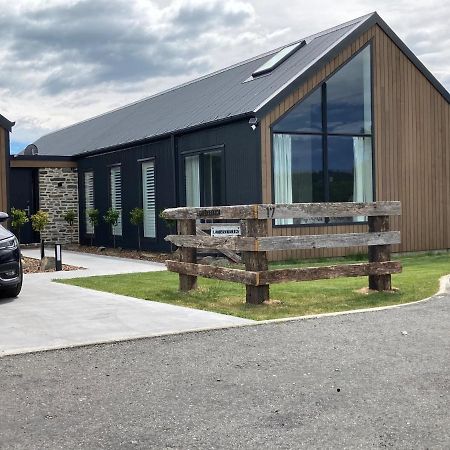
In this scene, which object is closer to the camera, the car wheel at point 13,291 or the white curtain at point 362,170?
the car wheel at point 13,291

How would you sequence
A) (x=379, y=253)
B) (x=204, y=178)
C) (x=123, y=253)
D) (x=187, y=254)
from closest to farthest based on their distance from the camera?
(x=379, y=253) → (x=187, y=254) → (x=204, y=178) → (x=123, y=253)

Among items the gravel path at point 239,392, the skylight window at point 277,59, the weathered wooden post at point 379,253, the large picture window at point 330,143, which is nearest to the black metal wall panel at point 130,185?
the skylight window at point 277,59

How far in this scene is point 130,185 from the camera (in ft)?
68.6

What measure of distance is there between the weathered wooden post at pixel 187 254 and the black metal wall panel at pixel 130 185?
26.5 feet

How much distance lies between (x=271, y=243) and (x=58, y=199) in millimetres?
16709

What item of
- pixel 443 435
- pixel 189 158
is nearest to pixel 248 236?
pixel 443 435

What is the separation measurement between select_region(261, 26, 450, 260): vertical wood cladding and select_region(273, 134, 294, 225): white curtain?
103 centimetres

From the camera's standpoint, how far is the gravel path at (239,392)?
4.04m

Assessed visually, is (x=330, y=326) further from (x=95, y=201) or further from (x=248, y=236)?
(x=95, y=201)

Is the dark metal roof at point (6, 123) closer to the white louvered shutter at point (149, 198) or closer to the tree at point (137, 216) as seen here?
the white louvered shutter at point (149, 198)

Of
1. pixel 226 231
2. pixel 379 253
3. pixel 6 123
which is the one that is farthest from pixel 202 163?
pixel 379 253

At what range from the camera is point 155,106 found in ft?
79.7

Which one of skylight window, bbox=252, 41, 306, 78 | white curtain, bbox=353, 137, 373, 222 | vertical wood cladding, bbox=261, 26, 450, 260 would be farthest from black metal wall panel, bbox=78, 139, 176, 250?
white curtain, bbox=353, 137, 373, 222

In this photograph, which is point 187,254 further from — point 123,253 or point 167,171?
point 123,253
